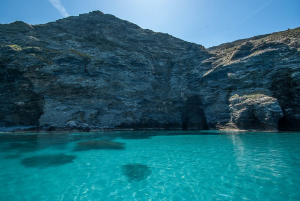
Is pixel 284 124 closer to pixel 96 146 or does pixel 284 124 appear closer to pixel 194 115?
pixel 194 115

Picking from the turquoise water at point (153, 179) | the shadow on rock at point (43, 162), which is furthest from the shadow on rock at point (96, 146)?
the turquoise water at point (153, 179)

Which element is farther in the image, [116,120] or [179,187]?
[116,120]

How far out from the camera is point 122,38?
48312 mm

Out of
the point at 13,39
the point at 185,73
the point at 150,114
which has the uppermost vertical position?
the point at 13,39

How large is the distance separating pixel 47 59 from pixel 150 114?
2880 cm

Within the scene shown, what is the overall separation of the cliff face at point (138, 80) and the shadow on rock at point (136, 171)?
29.1 m

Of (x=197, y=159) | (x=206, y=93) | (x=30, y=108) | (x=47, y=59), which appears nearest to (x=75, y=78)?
(x=47, y=59)

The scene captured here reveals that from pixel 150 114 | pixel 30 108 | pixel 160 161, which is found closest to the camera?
pixel 160 161

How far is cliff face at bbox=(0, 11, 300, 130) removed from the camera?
31453 millimetres

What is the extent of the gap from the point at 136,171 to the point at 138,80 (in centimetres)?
3504

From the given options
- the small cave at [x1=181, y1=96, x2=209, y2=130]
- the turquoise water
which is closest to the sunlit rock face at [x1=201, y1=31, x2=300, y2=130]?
the small cave at [x1=181, y1=96, x2=209, y2=130]

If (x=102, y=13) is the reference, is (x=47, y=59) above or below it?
below

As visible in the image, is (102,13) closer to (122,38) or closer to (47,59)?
(122,38)

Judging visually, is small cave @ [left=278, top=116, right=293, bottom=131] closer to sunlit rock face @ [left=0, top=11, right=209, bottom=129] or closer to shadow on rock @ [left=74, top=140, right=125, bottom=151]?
sunlit rock face @ [left=0, top=11, right=209, bottom=129]
